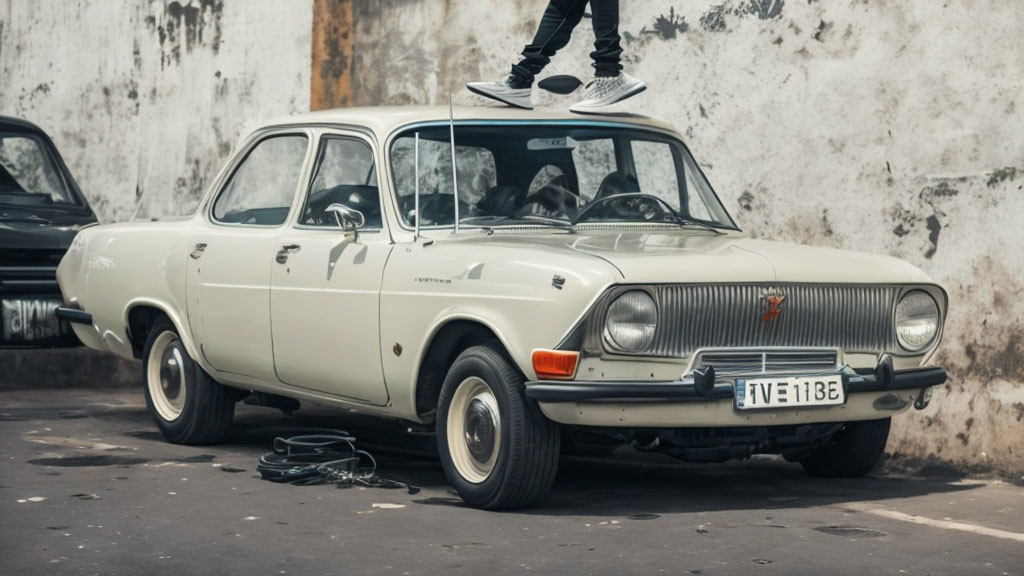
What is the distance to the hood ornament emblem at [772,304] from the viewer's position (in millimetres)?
6297

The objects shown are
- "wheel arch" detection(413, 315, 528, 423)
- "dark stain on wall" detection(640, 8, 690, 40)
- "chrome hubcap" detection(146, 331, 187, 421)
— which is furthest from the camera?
"dark stain on wall" detection(640, 8, 690, 40)

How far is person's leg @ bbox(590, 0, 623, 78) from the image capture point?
8.42 m

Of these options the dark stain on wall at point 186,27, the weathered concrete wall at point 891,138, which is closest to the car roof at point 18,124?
the dark stain on wall at point 186,27

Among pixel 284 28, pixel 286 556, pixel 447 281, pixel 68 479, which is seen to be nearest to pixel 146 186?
pixel 284 28

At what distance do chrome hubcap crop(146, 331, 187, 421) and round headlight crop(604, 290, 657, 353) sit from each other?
3202mm

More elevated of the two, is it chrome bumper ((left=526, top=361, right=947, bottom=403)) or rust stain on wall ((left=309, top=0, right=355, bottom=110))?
rust stain on wall ((left=309, top=0, right=355, bottom=110))

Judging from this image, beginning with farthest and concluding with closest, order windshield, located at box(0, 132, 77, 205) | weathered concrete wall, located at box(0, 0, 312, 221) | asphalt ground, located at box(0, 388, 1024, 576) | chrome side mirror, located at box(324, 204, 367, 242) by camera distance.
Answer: weathered concrete wall, located at box(0, 0, 312, 221) → windshield, located at box(0, 132, 77, 205) → chrome side mirror, located at box(324, 204, 367, 242) → asphalt ground, located at box(0, 388, 1024, 576)

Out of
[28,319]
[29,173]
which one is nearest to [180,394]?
[28,319]

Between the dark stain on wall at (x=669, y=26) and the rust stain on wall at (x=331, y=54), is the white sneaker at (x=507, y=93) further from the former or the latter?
the rust stain on wall at (x=331, y=54)

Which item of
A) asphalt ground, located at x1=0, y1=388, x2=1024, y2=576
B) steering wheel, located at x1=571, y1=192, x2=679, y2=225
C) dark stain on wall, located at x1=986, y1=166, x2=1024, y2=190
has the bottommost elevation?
asphalt ground, located at x1=0, y1=388, x2=1024, y2=576

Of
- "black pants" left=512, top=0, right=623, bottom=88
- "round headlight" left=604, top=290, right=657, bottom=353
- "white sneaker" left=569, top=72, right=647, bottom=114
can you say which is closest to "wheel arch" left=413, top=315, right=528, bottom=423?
"round headlight" left=604, top=290, right=657, bottom=353

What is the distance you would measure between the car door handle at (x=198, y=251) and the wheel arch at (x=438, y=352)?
192 cm

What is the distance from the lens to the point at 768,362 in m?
6.31

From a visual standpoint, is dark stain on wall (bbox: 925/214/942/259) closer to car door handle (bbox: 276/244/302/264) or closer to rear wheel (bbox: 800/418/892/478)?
rear wheel (bbox: 800/418/892/478)
